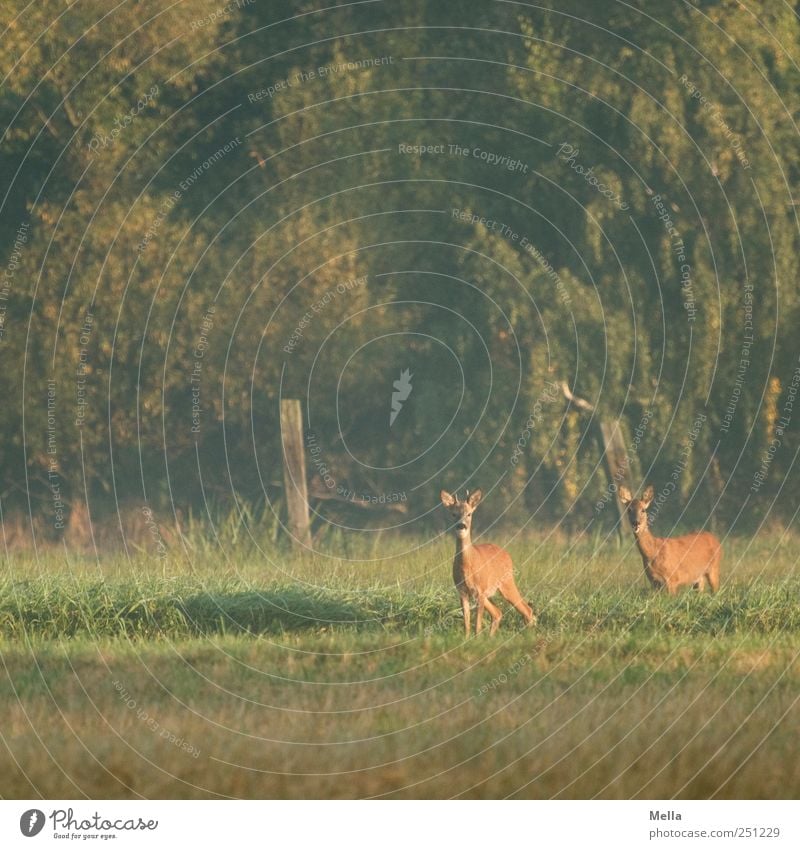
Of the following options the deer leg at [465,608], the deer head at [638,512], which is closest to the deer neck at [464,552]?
the deer leg at [465,608]

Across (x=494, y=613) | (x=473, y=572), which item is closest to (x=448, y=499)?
(x=473, y=572)

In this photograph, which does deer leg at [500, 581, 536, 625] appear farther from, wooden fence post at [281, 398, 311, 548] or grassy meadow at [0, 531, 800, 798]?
wooden fence post at [281, 398, 311, 548]

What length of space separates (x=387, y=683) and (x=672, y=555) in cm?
467

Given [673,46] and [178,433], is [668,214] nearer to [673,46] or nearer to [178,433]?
[673,46]

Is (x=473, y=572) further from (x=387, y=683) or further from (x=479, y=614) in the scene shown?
(x=387, y=683)

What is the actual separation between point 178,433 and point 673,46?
10.0 metres

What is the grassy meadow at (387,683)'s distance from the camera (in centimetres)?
995

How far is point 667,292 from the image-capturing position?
23734 mm

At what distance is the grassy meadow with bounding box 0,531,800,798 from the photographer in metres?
9.95

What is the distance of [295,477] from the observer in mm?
23188

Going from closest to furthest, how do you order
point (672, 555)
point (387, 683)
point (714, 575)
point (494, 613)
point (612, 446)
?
point (387, 683) → point (494, 613) → point (672, 555) → point (714, 575) → point (612, 446)
